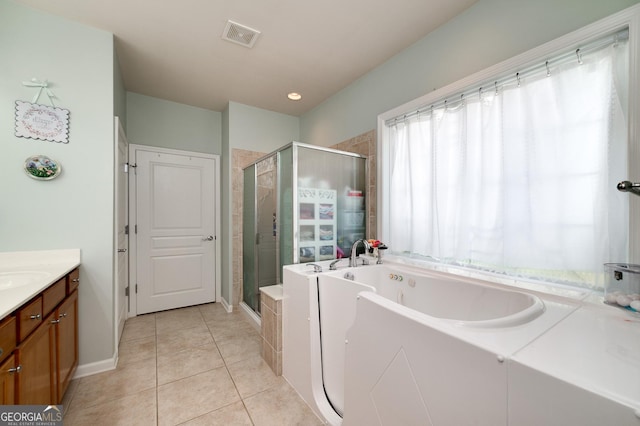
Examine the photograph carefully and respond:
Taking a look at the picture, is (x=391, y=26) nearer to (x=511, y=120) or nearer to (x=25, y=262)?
(x=511, y=120)

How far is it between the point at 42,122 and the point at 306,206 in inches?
78.0

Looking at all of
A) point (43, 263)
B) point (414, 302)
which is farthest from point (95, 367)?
point (414, 302)

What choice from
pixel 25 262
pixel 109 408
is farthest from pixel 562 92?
pixel 25 262

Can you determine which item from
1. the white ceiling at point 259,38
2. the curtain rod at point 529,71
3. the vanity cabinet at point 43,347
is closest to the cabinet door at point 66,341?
the vanity cabinet at point 43,347

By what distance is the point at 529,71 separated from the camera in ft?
4.93

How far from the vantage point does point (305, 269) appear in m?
1.97

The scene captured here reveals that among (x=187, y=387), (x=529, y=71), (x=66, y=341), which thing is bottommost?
(x=187, y=387)

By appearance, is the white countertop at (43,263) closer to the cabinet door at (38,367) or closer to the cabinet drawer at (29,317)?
the cabinet drawer at (29,317)

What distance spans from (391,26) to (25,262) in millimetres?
3126

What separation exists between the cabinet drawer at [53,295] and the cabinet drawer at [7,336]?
13.3 inches

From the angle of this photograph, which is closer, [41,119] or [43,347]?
[43,347]

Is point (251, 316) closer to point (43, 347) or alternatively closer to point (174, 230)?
point (174, 230)

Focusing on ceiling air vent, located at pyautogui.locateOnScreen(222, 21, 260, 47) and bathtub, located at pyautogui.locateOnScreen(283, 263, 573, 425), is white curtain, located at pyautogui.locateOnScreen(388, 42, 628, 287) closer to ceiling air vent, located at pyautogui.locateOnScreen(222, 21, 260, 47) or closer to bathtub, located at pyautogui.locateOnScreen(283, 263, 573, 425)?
bathtub, located at pyautogui.locateOnScreen(283, 263, 573, 425)

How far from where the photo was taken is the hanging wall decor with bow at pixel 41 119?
1750mm
